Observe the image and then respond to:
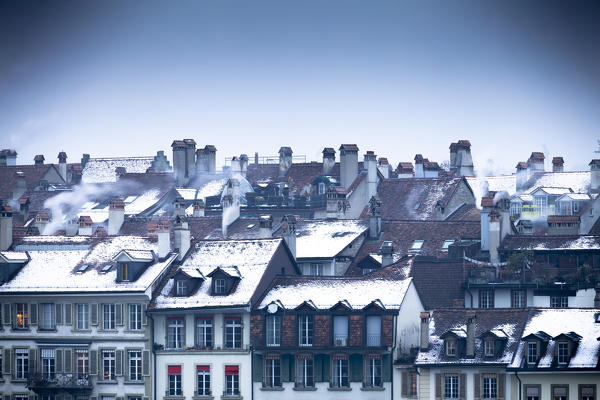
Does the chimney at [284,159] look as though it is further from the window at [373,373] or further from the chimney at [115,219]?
the window at [373,373]

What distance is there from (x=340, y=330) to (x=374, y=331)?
2172mm

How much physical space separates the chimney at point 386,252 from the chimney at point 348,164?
2904cm

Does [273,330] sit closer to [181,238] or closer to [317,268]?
[181,238]

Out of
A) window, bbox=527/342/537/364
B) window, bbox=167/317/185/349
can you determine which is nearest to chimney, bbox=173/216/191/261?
window, bbox=167/317/185/349

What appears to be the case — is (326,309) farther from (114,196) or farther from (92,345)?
(114,196)

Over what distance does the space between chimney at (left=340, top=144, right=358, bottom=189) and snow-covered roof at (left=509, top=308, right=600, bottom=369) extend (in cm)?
5451

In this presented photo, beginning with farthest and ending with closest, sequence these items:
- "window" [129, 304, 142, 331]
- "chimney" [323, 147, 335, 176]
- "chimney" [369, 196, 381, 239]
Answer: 1. "chimney" [323, 147, 335, 176]
2. "chimney" [369, 196, 381, 239]
3. "window" [129, 304, 142, 331]

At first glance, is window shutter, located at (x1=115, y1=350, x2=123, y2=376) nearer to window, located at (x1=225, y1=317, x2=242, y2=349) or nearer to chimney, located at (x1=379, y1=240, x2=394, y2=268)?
window, located at (x1=225, y1=317, x2=242, y2=349)

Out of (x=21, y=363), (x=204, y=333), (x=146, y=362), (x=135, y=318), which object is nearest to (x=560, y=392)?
(x=204, y=333)

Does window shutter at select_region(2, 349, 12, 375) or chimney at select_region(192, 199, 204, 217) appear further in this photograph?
chimney at select_region(192, 199, 204, 217)

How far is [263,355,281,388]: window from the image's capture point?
12381 centimetres

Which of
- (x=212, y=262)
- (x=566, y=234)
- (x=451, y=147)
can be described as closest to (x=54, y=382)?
(x=212, y=262)

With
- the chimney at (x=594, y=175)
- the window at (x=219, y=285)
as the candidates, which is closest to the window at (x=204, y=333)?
the window at (x=219, y=285)

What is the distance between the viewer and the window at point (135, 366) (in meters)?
127
